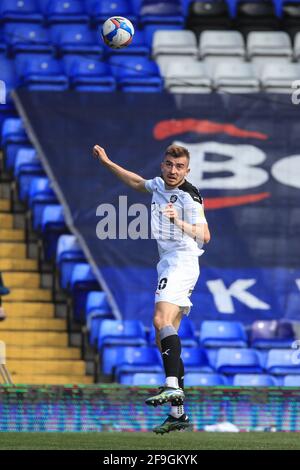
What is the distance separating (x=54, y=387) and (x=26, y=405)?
336 mm

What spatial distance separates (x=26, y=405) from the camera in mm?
12859

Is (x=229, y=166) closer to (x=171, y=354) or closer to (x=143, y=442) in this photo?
(x=171, y=354)

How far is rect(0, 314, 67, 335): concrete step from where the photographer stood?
16344 millimetres

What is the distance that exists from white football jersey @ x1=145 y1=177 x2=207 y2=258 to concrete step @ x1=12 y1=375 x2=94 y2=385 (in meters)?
6.57

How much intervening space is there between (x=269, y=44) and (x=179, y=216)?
1097 centimetres

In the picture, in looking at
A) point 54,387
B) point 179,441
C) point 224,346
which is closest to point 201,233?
point 179,441

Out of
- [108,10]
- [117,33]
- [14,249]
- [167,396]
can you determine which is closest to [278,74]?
[108,10]

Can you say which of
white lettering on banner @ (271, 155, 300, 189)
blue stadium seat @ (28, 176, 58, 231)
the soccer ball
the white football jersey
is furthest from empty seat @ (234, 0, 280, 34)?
the white football jersey

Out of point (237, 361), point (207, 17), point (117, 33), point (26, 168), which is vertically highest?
point (207, 17)

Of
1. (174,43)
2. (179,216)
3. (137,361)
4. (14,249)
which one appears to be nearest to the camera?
(179,216)

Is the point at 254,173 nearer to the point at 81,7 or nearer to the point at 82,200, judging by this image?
the point at 82,200

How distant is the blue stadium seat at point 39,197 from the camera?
17172 millimetres

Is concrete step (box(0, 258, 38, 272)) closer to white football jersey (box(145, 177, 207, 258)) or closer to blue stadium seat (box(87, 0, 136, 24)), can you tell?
blue stadium seat (box(87, 0, 136, 24))

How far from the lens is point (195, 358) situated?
15.5 meters
